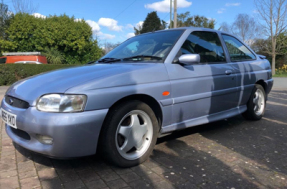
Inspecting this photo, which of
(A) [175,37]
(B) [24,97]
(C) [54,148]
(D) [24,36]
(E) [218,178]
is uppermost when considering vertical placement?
(D) [24,36]

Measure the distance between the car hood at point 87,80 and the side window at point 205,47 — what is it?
0.66 meters

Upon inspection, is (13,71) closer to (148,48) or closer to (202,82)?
(148,48)

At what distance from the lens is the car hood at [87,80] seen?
2.32 m

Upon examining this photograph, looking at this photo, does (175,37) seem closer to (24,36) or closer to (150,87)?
(150,87)

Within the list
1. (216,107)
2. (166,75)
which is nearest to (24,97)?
(166,75)

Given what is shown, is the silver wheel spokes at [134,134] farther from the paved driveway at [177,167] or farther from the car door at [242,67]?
the car door at [242,67]

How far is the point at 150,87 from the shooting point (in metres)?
2.71

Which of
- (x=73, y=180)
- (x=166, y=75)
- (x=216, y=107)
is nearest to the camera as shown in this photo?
(x=73, y=180)

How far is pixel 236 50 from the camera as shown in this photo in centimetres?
423

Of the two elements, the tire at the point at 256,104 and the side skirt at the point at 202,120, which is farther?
the tire at the point at 256,104

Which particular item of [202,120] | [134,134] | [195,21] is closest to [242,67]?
[202,120]

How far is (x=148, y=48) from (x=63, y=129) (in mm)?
1735

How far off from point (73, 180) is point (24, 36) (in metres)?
20.7

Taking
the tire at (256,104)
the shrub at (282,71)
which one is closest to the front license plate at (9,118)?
the tire at (256,104)
